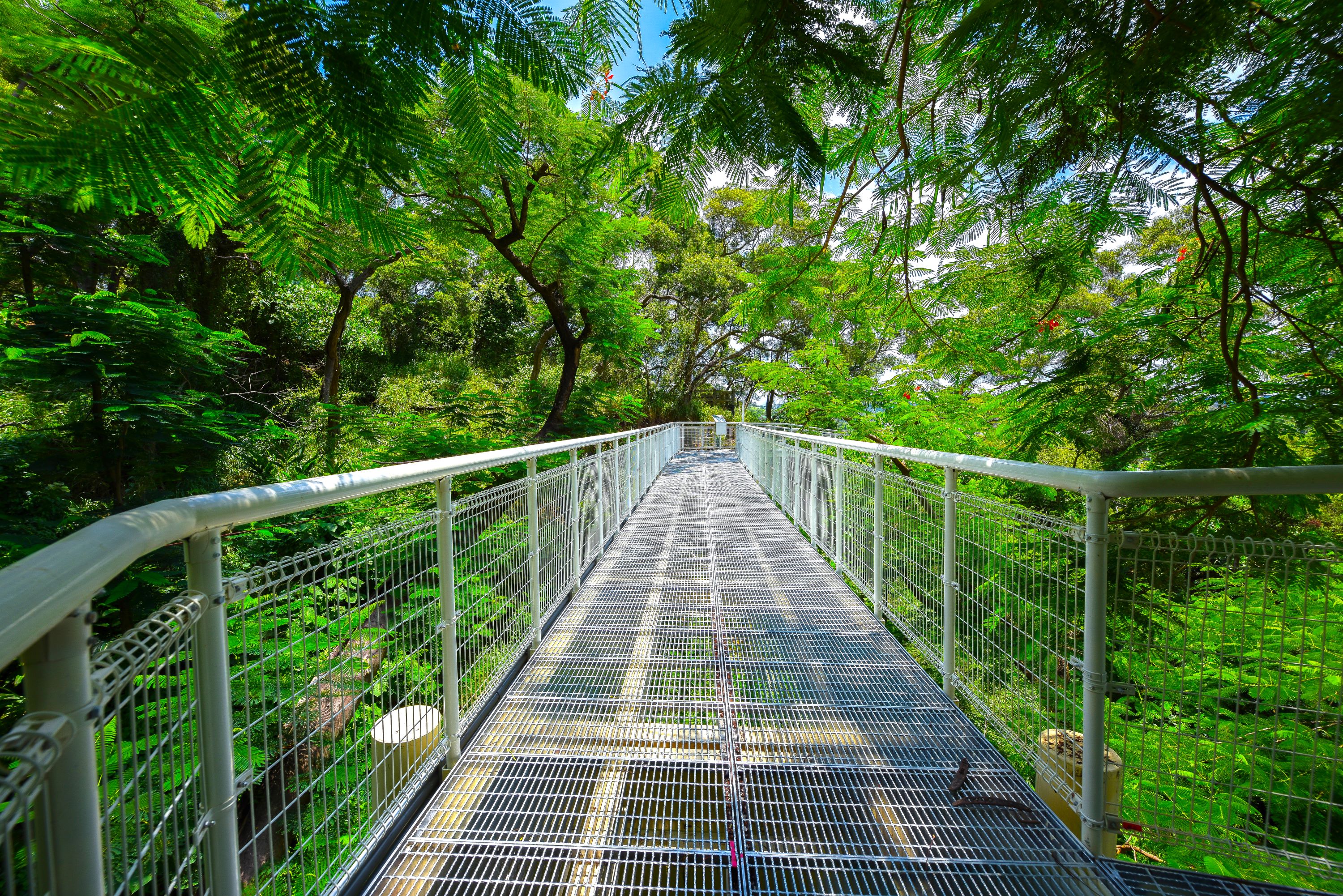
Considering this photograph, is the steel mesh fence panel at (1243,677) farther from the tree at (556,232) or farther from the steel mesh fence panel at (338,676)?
the tree at (556,232)

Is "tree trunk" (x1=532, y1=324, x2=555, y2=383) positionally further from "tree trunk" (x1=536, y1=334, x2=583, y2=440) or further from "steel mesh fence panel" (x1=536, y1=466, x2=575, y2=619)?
"steel mesh fence panel" (x1=536, y1=466, x2=575, y2=619)

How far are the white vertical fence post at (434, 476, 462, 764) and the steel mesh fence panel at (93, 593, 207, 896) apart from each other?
0.91m

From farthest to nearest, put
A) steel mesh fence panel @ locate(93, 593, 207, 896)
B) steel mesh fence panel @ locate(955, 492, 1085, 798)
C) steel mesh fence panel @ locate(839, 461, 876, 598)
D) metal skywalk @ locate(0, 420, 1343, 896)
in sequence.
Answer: steel mesh fence panel @ locate(839, 461, 876, 598) → steel mesh fence panel @ locate(955, 492, 1085, 798) → metal skywalk @ locate(0, 420, 1343, 896) → steel mesh fence panel @ locate(93, 593, 207, 896)

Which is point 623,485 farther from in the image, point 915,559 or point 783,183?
point 783,183

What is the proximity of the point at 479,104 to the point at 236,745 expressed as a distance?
8.77ft

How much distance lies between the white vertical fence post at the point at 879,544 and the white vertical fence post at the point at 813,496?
5.44 ft

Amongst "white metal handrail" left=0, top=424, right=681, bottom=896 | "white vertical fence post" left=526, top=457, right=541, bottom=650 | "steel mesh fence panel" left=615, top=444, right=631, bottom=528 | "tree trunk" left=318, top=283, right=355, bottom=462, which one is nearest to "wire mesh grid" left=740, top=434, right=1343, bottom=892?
"white vertical fence post" left=526, top=457, right=541, bottom=650

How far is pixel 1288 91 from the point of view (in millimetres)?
1478

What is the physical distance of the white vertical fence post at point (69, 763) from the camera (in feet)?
2.26

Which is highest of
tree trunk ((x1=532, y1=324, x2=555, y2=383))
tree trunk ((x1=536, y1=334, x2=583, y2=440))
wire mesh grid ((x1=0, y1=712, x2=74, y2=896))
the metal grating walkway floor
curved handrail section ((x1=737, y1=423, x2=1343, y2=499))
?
tree trunk ((x1=532, y1=324, x2=555, y2=383))

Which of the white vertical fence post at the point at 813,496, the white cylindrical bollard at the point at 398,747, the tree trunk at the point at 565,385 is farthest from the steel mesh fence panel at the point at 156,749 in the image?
the tree trunk at the point at 565,385

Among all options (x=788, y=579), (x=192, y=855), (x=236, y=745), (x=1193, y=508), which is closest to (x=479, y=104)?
(x=192, y=855)

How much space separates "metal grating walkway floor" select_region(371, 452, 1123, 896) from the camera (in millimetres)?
1600

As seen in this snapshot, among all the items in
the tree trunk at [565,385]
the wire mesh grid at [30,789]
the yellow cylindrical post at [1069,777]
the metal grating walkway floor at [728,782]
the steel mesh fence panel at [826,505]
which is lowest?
the metal grating walkway floor at [728,782]
